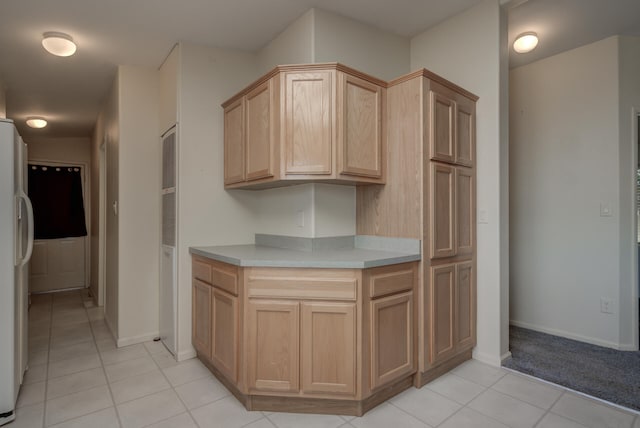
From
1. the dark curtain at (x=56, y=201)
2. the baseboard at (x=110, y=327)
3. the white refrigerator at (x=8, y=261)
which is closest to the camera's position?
the white refrigerator at (x=8, y=261)

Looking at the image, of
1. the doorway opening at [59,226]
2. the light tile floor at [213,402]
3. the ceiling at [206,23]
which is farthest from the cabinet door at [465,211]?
the doorway opening at [59,226]

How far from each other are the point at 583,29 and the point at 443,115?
156 cm

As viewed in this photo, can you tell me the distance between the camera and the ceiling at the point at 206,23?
2443 millimetres

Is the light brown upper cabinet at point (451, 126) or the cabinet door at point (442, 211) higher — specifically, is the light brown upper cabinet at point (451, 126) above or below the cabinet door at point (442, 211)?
above

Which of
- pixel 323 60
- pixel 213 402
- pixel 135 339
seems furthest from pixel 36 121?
pixel 213 402

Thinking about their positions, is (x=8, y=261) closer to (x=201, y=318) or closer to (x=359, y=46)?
(x=201, y=318)

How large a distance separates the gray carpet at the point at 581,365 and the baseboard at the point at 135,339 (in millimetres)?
2955

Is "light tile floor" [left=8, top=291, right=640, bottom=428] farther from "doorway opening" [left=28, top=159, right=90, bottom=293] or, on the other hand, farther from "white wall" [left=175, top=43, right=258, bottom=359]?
A: "doorway opening" [left=28, top=159, right=90, bottom=293]

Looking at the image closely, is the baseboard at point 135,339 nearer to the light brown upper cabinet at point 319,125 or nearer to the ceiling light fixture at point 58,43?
the light brown upper cabinet at point 319,125

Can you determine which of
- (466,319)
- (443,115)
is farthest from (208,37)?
A: (466,319)

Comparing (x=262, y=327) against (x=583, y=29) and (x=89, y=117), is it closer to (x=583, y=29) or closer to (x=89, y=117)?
(x=583, y=29)

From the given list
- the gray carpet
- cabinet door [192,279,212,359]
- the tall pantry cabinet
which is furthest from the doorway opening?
the gray carpet

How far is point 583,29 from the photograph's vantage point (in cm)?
282

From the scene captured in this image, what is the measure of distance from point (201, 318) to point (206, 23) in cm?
219
